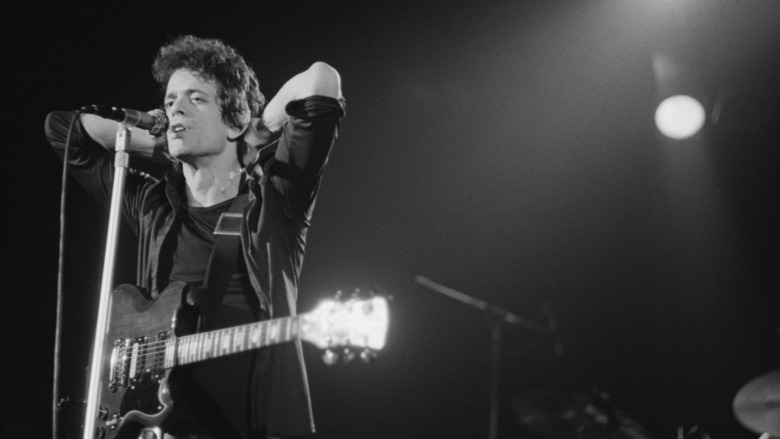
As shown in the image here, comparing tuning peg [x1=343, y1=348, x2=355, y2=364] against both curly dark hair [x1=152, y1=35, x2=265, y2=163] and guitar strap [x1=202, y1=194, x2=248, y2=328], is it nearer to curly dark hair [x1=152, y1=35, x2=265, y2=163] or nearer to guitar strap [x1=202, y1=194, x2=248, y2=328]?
guitar strap [x1=202, y1=194, x2=248, y2=328]

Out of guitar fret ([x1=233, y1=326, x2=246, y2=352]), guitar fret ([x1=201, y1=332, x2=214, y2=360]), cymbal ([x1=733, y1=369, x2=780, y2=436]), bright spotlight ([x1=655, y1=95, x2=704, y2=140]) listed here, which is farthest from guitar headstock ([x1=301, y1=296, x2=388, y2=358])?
bright spotlight ([x1=655, y1=95, x2=704, y2=140])

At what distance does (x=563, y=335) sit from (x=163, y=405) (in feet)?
15.6

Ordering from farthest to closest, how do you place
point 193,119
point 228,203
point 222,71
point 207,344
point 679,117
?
point 679,117 < point 222,71 < point 193,119 < point 228,203 < point 207,344

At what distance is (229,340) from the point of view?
2100 millimetres

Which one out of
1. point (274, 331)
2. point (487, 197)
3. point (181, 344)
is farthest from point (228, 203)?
point (487, 197)

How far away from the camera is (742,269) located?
18.6 feet

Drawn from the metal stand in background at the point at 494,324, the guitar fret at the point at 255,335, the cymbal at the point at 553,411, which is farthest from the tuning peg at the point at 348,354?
the metal stand in background at the point at 494,324

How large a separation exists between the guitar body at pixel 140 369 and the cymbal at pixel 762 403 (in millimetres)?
2950

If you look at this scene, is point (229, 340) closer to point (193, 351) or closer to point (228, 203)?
point (193, 351)

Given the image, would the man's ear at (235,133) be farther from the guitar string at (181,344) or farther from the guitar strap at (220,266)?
the guitar string at (181,344)

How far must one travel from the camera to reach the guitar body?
213cm

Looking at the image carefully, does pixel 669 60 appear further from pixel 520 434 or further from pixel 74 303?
pixel 74 303

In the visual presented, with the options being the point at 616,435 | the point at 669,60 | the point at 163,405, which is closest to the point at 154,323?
the point at 163,405

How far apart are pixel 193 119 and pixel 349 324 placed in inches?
46.4
